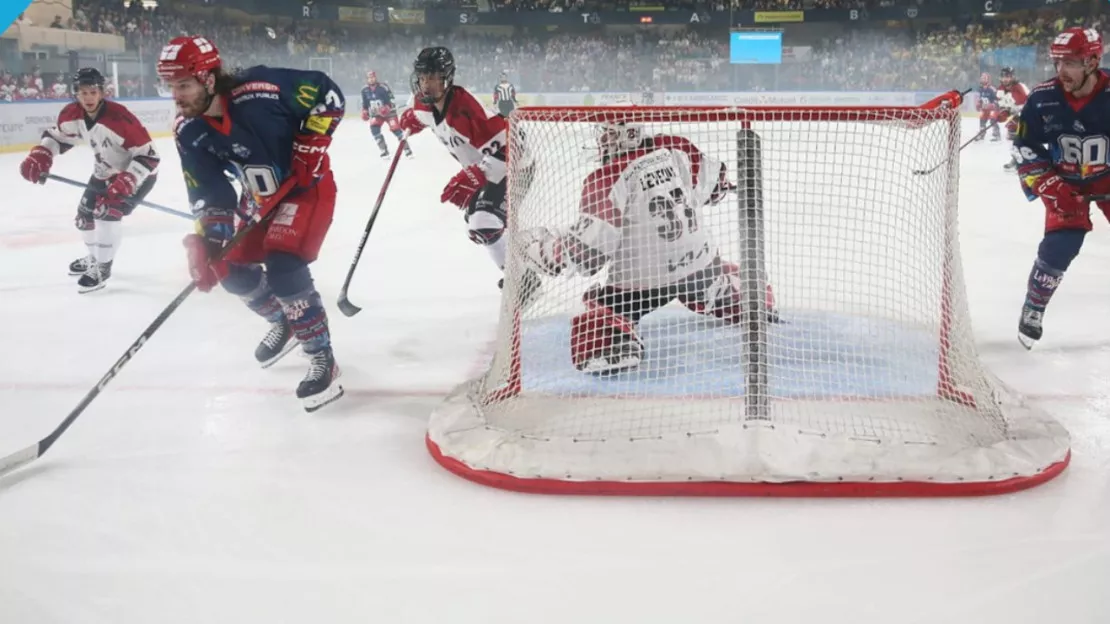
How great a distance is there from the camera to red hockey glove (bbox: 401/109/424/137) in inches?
151

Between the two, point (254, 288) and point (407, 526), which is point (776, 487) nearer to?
point (407, 526)

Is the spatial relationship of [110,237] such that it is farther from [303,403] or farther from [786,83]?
[786,83]

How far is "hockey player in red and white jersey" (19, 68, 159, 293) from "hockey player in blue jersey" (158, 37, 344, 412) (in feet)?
5.90

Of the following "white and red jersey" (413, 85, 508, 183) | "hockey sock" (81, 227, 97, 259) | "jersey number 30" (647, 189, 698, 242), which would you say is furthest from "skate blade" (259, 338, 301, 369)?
"hockey sock" (81, 227, 97, 259)

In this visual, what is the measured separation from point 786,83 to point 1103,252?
1510 cm

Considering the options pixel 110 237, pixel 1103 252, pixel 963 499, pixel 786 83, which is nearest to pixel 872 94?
pixel 786 83

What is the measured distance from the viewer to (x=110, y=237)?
15.1ft

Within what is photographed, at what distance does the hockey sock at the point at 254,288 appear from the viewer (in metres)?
3.00

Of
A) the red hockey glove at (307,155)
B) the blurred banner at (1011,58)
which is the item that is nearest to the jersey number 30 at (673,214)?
the red hockey glove at (307,155)

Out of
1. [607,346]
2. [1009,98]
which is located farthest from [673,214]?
[1009,98]

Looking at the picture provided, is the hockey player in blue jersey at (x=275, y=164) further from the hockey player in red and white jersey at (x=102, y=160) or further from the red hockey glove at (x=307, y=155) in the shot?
the hockey player in red and white jersey at (x=102, y=160)

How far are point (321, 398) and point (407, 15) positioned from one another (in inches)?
926

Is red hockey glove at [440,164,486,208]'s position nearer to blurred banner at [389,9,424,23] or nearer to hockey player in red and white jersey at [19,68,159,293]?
hockey player in red and white jersey at [19,68,159,293]

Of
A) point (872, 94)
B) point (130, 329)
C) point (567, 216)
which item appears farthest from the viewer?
point (872, 94)
